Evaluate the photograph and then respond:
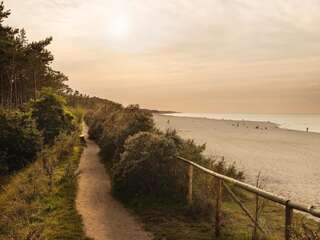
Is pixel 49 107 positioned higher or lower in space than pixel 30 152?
higher

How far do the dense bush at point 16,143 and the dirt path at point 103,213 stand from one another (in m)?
5.56

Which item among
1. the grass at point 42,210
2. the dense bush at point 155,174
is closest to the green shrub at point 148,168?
the dense bush at point 155,174

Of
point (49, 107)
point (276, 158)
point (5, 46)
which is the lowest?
point (276, 158)

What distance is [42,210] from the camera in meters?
11.8

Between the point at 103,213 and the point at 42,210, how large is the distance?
1.72 meters

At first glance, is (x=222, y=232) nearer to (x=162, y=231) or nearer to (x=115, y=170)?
(x=162, y=231)

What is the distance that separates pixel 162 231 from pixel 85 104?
89.0 meters

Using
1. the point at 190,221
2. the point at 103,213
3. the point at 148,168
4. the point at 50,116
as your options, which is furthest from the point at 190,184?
the point at 50,116

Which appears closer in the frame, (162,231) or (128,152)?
(162,231)

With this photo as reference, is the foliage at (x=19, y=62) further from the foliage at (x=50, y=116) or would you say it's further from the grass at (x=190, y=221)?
the grass at (x=190, y=221)

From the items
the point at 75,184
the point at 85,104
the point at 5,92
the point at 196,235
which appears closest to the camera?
the point at 196,235

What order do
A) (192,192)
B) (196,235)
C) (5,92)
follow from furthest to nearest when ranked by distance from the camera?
1. (5,92)
2. (192,192)
3. (196,235)

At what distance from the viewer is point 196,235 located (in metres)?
9.88

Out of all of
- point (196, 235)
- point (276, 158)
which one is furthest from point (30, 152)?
point (276, 158)
